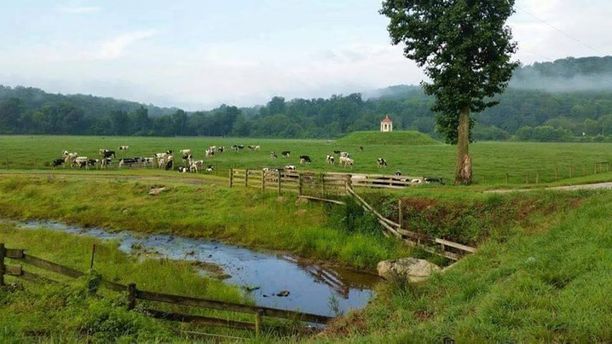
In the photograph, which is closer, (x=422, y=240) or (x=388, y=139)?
(x=422, y=240)

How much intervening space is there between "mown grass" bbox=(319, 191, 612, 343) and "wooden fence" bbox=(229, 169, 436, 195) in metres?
13.7

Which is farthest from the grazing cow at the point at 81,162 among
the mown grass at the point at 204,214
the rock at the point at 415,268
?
the rock at the point at 415,268

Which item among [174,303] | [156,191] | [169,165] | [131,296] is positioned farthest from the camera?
[169,165]

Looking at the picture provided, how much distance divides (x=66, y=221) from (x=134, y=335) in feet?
84.4

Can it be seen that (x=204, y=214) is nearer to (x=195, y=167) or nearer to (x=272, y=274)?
(x=272, y=274)

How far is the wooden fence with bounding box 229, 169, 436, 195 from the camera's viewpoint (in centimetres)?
2975

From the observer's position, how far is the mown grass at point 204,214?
24.1 metres

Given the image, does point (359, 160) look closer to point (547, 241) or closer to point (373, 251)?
point (373, 251)

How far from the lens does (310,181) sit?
30.6 meters

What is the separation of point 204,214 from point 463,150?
662 inches

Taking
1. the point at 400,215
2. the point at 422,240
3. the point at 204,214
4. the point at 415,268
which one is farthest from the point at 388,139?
the point at 415,268

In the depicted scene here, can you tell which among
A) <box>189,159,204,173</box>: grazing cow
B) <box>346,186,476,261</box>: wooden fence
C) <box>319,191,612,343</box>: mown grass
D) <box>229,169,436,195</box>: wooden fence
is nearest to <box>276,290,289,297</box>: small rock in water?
<box>319,191,612,343</box>: mown grass

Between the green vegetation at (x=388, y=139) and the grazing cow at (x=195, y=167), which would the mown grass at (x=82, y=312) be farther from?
the green vegetation at (x=388, y=139)

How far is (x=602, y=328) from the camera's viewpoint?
7863 mm
